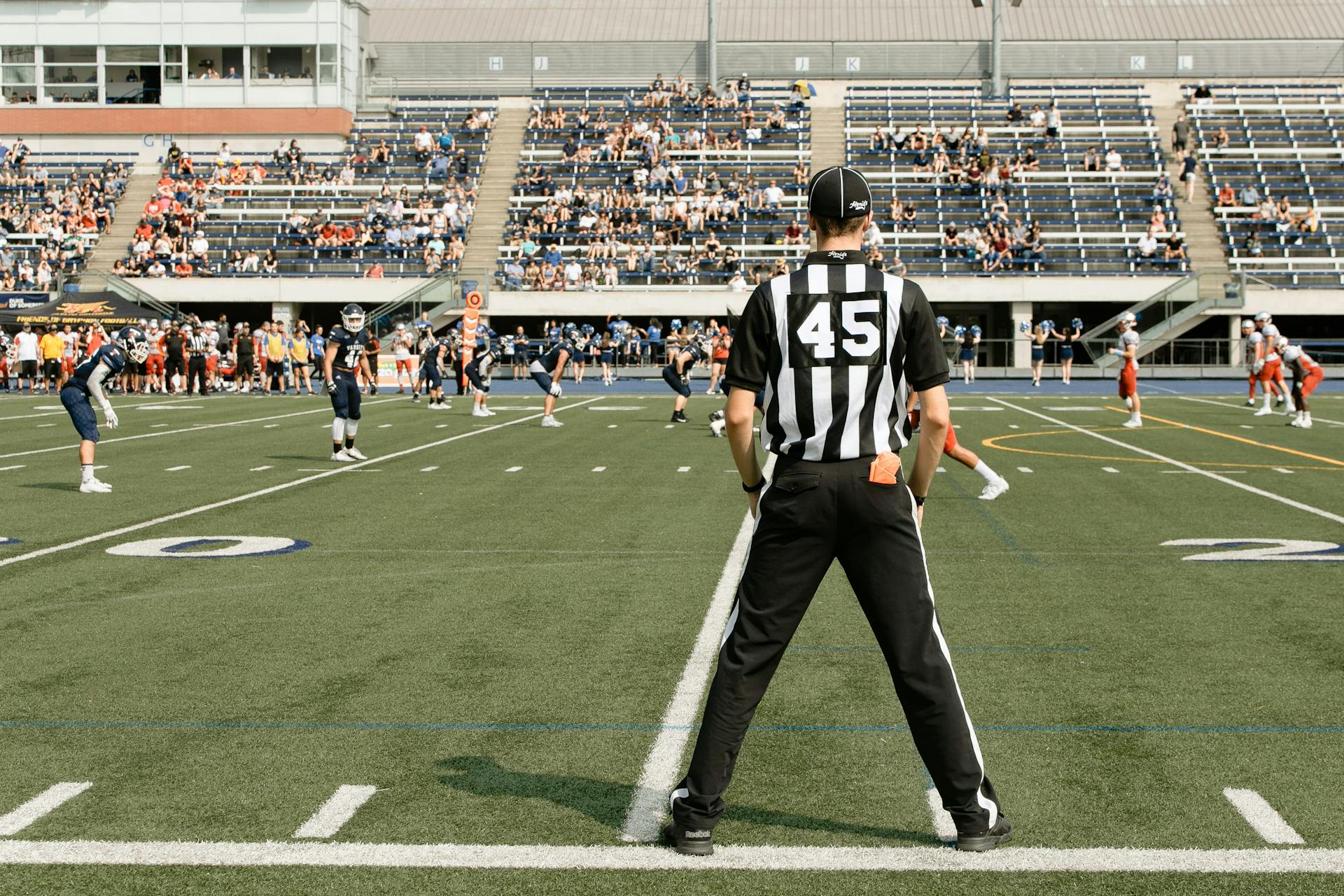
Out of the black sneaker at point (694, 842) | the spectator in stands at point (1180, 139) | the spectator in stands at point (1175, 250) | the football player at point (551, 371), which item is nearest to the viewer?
the black sneaker at point (694, 842)

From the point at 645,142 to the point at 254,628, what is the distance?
151 feet

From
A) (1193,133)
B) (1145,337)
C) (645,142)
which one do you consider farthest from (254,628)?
(1193,133)

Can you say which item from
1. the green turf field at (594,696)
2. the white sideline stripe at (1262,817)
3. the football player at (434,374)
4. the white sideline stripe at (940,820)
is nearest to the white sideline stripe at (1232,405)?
the green turf field at (594,696)

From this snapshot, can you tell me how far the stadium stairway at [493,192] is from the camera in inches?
1891

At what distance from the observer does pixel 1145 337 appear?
4488 cm

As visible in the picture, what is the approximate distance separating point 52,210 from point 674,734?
5159 cm

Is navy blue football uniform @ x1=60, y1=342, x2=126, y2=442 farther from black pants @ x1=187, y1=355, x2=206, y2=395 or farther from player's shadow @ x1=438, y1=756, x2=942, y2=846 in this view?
black pants @ x1=187, y1=355, x2=206, y2=395

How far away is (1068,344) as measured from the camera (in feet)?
133

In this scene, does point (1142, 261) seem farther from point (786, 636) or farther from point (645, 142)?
point (786, 636)

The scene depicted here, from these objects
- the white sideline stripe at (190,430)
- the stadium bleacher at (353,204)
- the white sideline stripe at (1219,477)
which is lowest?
the white sideline stripe at (1219,477)

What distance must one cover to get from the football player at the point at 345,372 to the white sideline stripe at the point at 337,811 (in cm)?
1275

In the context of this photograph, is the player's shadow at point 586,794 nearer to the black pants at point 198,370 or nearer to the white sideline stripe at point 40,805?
the white sideline stripe at point 40,805

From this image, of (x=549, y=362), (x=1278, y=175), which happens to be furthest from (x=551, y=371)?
(x=1278, y=175)

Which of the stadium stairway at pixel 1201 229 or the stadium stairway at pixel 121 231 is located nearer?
the stadium stairway at pixel 1201 229
